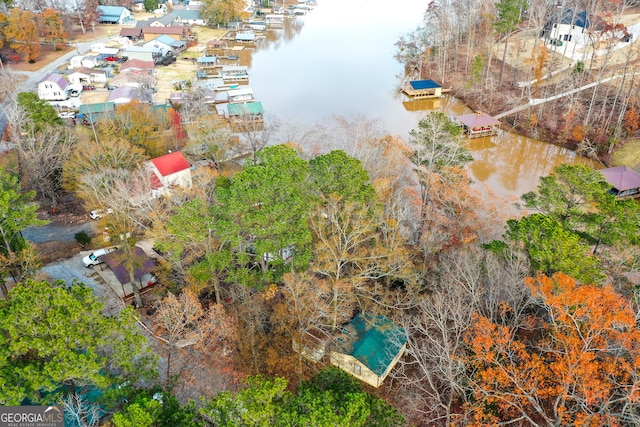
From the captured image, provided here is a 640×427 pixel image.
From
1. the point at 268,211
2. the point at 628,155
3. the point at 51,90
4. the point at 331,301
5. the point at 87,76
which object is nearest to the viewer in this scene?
the point at 268,211

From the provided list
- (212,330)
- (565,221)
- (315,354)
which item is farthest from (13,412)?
(565,221)

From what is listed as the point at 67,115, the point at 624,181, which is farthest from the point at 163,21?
the point at 624,181

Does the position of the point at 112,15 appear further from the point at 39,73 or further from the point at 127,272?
the point at 127,272

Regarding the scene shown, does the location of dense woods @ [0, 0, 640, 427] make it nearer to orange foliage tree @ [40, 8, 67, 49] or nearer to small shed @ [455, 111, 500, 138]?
small shed @ [455, 111, 500, 138]

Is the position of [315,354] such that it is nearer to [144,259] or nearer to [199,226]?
[199,226]

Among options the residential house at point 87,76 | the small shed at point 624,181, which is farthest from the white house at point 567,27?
the residential house at point 87,76

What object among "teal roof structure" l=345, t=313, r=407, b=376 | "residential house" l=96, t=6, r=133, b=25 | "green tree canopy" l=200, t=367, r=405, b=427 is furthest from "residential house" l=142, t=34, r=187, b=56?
"green tree canopy" l=200, t=367, r=405, b=427
